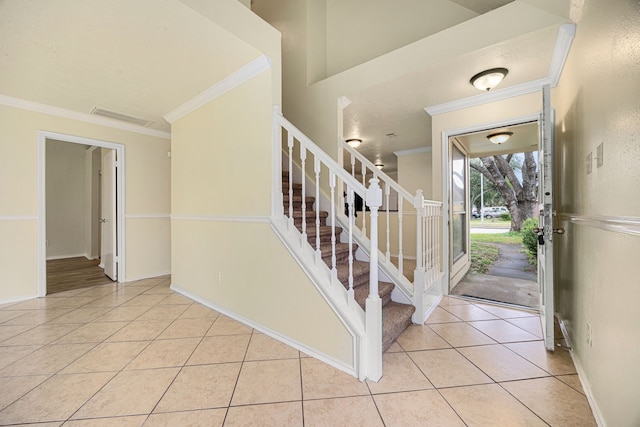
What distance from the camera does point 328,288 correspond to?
177 cm

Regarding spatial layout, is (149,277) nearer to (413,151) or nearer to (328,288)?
(328,288)

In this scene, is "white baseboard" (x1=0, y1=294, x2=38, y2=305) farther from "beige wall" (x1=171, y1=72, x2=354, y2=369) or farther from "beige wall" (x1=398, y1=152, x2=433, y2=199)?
"beige wall" (x1=398, y1=152, x2=433, y2=199)

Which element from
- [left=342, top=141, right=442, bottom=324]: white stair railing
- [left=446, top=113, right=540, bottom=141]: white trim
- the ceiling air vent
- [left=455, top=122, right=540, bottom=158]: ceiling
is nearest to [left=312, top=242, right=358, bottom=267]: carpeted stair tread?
[left=342, top=141, right=442, bottom=324]: white stair railing

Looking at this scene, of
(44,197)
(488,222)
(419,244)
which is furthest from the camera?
(488,222)

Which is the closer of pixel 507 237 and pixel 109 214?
pixel 109 214

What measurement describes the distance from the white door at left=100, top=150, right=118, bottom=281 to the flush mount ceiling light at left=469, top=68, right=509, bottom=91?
15.9 ft

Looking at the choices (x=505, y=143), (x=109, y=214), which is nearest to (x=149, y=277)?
(x=109, y=214)

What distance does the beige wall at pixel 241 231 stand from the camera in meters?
1.91

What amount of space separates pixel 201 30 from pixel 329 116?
4.95 feet

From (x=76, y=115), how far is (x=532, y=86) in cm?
551

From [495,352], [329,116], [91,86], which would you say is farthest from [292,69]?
[495,352]

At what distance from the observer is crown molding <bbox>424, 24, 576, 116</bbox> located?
1.84m

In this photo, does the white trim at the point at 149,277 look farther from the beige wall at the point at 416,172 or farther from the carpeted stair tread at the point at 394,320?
the beige wall at the point at 416,172

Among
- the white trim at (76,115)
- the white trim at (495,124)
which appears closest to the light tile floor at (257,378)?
the white trim at (495,124)
